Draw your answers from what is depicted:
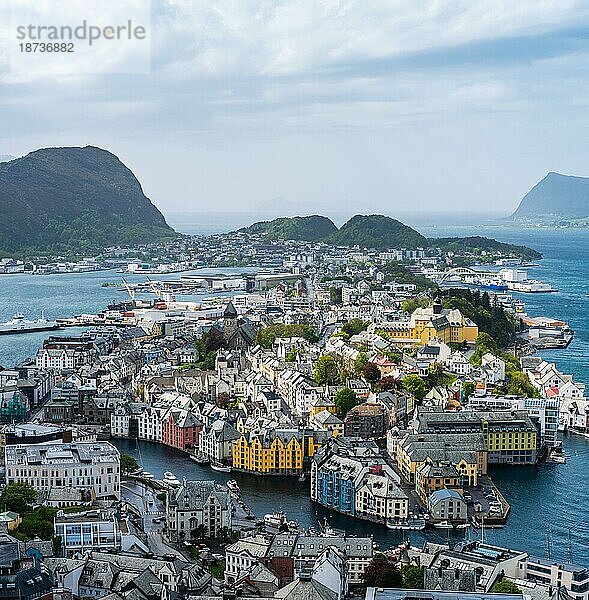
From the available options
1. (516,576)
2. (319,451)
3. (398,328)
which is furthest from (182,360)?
(516,576)

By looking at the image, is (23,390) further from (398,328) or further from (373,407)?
(398,328)

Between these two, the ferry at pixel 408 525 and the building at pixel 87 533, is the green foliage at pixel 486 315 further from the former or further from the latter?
the building at pixel 87 533

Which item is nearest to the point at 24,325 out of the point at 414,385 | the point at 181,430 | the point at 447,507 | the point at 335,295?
the point at 335,295

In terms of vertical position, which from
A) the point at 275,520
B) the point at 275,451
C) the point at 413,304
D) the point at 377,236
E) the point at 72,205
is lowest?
the point at 275,520

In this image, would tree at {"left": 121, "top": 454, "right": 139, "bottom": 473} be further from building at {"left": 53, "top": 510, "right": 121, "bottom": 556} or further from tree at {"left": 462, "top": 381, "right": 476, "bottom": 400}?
tree at {"left": 462, "top": 381, "right": 476, "bottom": 400}

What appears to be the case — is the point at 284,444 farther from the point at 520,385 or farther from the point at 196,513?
the point at 520,385

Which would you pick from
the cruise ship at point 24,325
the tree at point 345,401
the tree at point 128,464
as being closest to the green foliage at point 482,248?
the cruise ship at point 24,325
